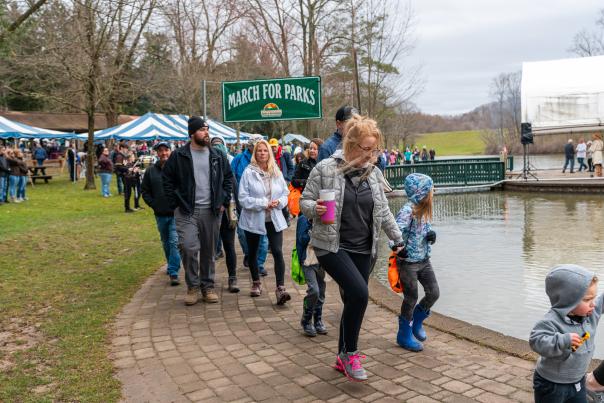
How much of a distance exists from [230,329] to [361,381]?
67.5 inches

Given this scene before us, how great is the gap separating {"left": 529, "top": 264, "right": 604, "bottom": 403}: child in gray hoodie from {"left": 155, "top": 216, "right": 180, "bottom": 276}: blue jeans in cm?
531

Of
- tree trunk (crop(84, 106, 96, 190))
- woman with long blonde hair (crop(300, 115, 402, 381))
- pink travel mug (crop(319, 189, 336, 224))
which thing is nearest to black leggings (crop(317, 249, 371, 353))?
woman with long blonde hair (crop(300, 115, 402, 381))

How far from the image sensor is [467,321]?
19.3 ft

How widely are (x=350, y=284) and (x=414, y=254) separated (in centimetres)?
98

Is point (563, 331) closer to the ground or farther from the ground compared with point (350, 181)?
closer to the ground

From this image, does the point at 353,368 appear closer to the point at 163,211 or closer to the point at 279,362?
the point at 279,362

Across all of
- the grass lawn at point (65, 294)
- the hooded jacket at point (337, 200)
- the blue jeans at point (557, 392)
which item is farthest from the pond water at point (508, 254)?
the grass lawn at point (65, 294)

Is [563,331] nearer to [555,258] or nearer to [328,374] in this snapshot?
[328,374]

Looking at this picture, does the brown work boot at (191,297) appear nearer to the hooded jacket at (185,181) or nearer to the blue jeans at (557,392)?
the hooded jacket at (185,181)

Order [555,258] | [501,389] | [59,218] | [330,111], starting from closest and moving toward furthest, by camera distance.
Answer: [501,389]
[555,258]
[59,218]
[330,111]

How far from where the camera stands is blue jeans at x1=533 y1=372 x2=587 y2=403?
2.91 meters

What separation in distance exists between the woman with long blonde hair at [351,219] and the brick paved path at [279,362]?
0.35 meters

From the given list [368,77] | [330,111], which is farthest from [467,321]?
Result: [330,111]

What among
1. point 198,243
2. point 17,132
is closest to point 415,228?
point 198,243
